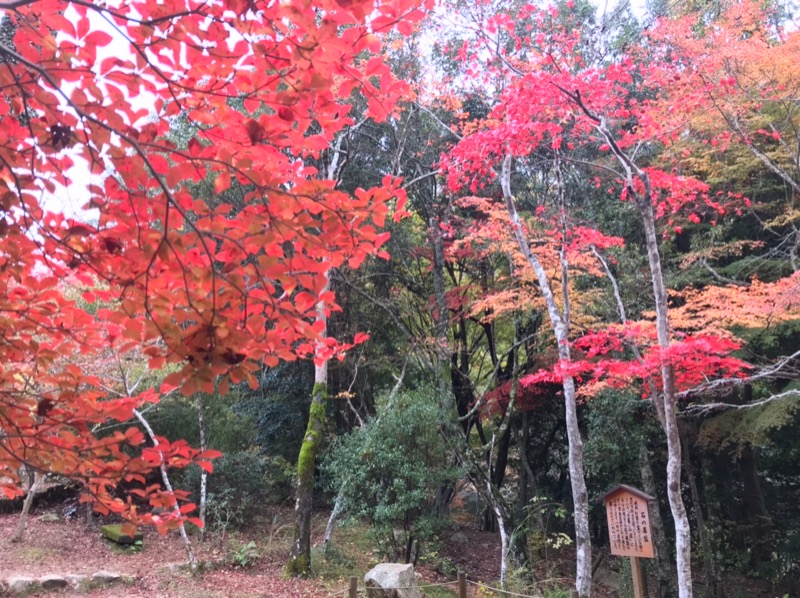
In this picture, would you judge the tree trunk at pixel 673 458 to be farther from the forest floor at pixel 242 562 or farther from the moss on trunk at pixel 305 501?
the moss on trunk at pixel 305 501

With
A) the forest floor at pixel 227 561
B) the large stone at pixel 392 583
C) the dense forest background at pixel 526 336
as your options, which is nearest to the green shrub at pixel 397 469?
the dense forest background at pixel 526 336

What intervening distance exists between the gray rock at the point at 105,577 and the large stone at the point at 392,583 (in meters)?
3.17

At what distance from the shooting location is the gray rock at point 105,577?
6945 mm

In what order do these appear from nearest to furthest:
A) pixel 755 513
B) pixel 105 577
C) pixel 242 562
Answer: pixel 105 577 < pixel 242 562 < pixel 755 513

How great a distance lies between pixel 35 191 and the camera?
141 centimetres

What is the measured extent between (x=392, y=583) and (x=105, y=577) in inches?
141

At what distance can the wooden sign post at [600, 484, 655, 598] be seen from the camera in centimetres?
536

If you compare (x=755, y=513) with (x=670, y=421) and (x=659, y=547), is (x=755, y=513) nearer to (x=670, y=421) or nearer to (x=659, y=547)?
(x=659, y=547)

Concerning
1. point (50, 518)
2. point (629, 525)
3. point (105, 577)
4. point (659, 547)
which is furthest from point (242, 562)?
point (659, 547)

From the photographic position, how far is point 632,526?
558 centimetres

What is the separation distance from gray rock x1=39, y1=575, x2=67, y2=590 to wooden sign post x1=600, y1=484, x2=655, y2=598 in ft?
20.3

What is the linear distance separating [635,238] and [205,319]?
9.97 meters

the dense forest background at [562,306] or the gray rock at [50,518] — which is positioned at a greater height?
the dense forest background at [562,306]

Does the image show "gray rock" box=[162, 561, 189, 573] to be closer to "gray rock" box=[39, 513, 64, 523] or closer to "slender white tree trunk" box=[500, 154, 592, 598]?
"gray rock" box=[39, 513, 64, 523]
